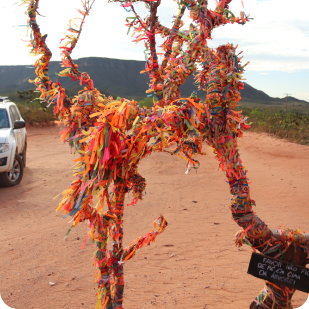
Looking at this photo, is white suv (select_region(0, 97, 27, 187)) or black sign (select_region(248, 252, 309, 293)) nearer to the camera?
black sign (select_region(248, 252, 309, 293))

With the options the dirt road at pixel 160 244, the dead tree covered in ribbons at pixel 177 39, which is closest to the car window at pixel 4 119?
the dirt road at pixel 160 244

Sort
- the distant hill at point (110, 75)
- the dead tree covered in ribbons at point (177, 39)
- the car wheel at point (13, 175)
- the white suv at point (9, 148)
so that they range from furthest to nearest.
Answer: the distant hill at point (110, 75) < the car wheel at point (13, 175) < the white suv at point (9, 148) < the dead tree covered in ribbons at point (177, 39)

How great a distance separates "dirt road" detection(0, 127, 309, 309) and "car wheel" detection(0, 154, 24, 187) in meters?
0.22

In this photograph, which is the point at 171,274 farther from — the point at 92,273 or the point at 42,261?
the point at 42,261

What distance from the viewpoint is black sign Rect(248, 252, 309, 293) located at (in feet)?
5.82

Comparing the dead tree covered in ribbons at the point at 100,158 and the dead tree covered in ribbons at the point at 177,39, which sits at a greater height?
the dead tree covered in ribbons at the point at 177,39


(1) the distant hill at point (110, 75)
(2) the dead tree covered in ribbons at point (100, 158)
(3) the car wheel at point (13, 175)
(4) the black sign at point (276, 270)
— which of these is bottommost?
(3) the car wheel at point (13, 175)

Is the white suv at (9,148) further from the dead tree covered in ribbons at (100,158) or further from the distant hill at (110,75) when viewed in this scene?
the distant hill at (110,75)

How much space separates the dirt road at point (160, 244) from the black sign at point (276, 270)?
49.3 inches

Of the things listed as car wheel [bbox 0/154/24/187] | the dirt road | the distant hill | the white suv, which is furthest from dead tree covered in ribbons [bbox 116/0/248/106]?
the distant hill

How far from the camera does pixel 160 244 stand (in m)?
4.03

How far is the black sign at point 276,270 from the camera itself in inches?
69.8

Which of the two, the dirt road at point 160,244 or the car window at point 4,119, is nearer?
the dirt road at point 160,244

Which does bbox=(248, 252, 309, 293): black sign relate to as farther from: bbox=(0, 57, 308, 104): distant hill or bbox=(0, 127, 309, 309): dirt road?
bbox=(0, 57, 308, 104): distant hill
